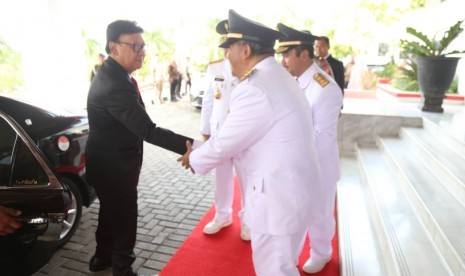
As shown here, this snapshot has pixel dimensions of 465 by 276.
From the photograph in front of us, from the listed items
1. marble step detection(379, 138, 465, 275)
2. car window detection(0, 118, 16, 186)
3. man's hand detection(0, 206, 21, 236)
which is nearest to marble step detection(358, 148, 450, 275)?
marble step detection(379, 138, 465, 275)

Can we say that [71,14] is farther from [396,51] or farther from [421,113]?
[396,51]

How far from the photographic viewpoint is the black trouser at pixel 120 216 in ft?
7.80

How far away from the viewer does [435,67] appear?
5.70 metres

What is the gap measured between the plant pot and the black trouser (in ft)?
18.5

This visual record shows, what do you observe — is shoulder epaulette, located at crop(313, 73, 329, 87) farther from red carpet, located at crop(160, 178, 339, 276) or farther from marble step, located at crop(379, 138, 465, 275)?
red carpet, located at crop(160, 178, 339, 276)

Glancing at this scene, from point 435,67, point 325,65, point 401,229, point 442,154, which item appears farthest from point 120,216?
point 435,67

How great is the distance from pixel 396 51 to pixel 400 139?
501 inches

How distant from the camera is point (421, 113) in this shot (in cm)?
568

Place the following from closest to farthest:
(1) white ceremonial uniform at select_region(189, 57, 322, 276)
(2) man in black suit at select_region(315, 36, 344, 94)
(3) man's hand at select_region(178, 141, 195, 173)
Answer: (1) white ceremonial uniform at select_region(189, 57, 322, 276)
(3) man's hand at select_region(178, 141, 195, 173)
(2) man in black suit at select_region(315, 36, 344, 94)

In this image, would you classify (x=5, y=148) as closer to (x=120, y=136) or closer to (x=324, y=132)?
(x=120, y=136)

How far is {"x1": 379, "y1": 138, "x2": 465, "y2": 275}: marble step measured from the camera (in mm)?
2242

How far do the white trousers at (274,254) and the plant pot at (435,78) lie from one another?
17.5 ft

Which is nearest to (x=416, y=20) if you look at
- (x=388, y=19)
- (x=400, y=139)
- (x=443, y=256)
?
(x=388, y=19)

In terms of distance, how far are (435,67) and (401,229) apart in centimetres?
416
